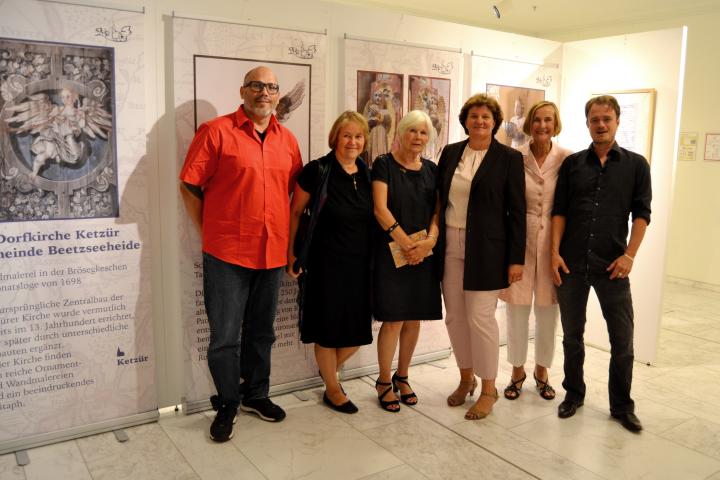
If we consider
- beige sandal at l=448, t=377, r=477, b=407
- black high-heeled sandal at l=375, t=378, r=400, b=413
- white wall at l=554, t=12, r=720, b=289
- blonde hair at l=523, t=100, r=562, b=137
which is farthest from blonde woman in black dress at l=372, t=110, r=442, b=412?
white wall at l=554, t=12, r=720, b=289

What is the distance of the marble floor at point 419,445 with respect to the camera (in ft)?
8.91

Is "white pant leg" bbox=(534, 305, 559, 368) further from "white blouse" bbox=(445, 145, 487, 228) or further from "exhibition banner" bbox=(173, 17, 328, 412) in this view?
"exhibition banner" bbox=(173, 17, 328, 412)

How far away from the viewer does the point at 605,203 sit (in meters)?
3.12

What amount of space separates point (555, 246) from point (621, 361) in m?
0.72

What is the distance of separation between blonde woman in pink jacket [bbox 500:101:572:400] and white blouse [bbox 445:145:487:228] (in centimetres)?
39

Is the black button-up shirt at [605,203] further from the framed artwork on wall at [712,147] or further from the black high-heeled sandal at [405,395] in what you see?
the framed artwork on wall at [712,147]

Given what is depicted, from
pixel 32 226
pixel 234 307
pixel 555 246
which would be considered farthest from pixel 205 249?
pixel 555 246

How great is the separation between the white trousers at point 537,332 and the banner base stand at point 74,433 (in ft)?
7.10

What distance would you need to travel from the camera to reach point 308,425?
3180mm

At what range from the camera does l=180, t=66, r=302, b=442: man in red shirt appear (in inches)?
113

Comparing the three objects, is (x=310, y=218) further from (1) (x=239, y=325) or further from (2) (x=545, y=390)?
(2) (x=545, y=390)

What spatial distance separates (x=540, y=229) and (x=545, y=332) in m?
0.68

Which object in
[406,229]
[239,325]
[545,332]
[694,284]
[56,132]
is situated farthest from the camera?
[694,284]

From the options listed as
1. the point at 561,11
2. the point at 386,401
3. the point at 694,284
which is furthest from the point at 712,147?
the point at 386,401
